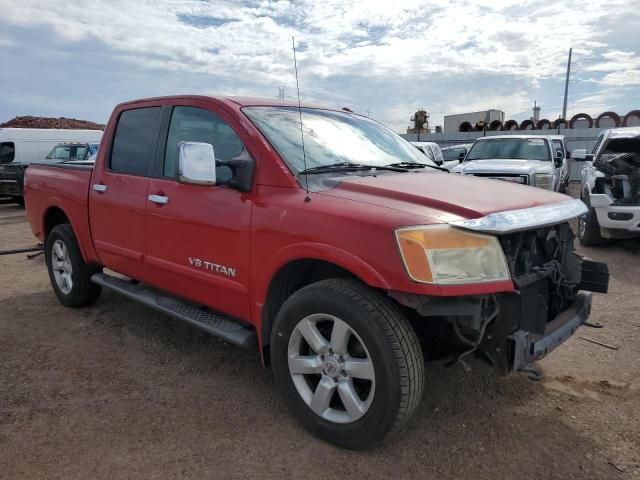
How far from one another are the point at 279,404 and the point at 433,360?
100 centimetres

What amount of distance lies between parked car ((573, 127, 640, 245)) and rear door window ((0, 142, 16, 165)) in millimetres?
15746

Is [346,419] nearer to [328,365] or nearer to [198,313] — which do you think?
[328,365]

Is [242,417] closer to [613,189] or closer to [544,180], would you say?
[613,189]

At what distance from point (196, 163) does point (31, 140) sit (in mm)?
16579

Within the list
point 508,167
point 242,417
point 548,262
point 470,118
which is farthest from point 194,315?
point 470,118

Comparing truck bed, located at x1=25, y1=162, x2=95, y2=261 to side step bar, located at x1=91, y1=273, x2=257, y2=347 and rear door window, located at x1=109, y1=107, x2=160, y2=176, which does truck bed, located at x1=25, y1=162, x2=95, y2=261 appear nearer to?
rear door window, located at x1=109, y1=107, x2=160, y2=176

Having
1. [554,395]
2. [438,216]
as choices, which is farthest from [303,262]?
[554,395]

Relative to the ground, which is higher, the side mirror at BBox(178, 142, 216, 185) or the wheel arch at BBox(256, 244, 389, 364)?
the side mirror at BBox(178, 142, 216, 185)

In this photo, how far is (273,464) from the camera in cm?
258

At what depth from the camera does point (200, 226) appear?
325cm

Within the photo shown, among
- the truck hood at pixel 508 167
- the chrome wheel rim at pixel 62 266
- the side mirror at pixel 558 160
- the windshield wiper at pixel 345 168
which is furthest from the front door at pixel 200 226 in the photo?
the side mirror at pixel 558 160

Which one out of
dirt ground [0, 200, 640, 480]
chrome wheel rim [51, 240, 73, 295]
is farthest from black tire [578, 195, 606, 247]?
chrome wheel rim [51, 240, 73, 295]

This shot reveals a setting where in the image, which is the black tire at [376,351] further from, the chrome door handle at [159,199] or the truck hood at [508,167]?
the truck hood at [508,167]

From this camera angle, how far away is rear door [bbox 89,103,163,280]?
3.85 meters
